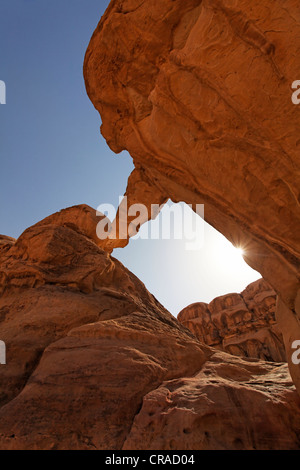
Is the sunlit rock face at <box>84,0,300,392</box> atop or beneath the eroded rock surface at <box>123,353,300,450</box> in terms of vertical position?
atop

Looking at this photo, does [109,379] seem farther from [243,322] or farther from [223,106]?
[243,322]

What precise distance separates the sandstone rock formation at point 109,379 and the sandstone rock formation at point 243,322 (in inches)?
815

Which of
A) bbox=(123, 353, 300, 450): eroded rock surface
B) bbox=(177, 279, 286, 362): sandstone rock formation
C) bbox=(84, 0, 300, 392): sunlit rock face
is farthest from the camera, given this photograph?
bbox=(177, 279, 286, 362): sandstone rock formation

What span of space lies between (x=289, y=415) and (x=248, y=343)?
24679 millimetres

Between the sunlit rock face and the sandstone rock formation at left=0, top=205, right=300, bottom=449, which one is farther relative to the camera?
the sunlit rock face

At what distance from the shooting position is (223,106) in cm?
568

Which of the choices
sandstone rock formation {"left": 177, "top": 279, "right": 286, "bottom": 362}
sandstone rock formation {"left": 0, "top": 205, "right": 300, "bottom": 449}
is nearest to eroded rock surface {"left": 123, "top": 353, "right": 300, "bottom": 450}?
sandstone rock formation {"left": 0, "top": 205, "right": 300, "bottom": 449}

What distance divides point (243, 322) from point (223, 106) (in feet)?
87.8

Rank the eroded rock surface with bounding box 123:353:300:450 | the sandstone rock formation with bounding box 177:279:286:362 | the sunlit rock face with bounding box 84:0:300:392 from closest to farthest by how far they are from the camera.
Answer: the eroded rock surface with bounding box 123:353:300:450 → the sunlit rock face with bounding box 84:0:300:392 → the sandstone rock formation with bounding box 177:279:286:362

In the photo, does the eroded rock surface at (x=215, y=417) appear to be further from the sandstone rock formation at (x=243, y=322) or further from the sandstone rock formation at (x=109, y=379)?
the sandstone rock formation at (x=243, y=322)

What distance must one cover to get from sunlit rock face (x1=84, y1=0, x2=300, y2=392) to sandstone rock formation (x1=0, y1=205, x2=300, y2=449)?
56.1 inches

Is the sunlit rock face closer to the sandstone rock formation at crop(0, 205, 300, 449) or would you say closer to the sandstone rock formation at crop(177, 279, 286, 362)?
the sandstone rock formation at crop(0, 205, 300, 449)

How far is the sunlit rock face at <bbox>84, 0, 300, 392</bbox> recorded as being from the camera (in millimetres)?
4867
